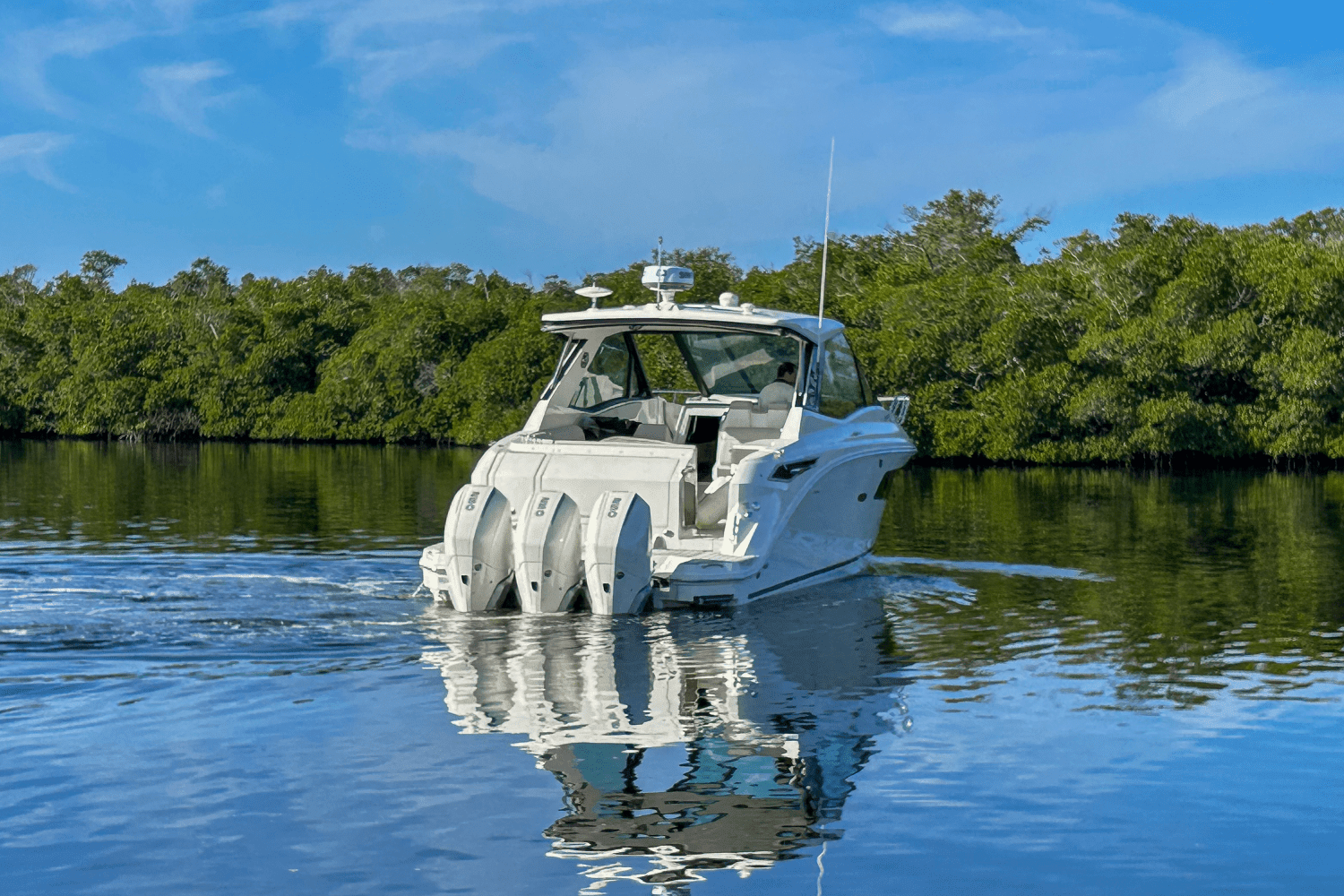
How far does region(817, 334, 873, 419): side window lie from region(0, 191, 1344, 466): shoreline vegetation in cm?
3201

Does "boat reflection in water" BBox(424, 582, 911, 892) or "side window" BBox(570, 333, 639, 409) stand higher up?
"side window" BBox(570, 333, 639, 409)

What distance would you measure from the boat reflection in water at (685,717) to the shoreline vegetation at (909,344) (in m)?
35.9

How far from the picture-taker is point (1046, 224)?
6812cm

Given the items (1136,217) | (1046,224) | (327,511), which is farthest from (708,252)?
(327,511)

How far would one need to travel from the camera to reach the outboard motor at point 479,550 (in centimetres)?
1138

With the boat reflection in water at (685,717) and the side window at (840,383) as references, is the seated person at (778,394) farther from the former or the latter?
the boat reflection in water at (685,717)

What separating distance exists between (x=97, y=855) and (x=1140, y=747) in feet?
18.3

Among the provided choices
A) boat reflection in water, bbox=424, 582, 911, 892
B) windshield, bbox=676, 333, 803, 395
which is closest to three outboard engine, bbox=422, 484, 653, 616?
boat reflection in water, bbox=424, 582, 911, 892

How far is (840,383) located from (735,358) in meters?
1.93

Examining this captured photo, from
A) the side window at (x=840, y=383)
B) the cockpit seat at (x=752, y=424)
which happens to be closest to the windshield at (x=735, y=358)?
the side window at (x=840, y=383)

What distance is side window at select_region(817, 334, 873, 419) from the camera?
1427 cm

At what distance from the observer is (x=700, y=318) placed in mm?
13797

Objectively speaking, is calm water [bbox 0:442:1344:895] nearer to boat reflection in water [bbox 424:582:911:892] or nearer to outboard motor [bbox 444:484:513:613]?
boat reflection in water [bbox 424:582:911:892]

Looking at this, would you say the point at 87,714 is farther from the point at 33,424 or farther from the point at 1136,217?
the point at 33,424
